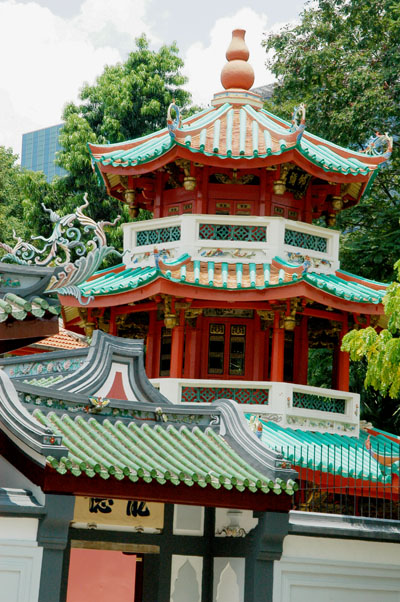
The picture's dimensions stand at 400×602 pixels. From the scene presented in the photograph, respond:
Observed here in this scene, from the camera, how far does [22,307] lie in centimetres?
1175

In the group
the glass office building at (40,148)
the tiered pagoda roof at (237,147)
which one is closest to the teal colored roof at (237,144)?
the tiered pagoda roof at (237,147)

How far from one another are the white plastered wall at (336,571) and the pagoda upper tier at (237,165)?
30.3 feet

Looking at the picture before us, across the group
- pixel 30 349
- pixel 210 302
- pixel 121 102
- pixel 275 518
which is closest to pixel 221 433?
pixel 275 518

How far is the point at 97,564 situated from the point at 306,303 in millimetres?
7909

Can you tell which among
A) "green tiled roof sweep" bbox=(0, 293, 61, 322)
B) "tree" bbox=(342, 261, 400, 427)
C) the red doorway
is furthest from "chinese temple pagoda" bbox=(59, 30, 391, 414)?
"green tiled roof sweep" bbox=(0, 293, 61, 322)

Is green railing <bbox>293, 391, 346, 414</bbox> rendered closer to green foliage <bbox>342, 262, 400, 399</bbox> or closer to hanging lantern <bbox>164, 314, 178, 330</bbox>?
hanging lantern <bbox>164, 314, 178, 330</bbox>

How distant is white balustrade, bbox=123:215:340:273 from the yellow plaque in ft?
25.4

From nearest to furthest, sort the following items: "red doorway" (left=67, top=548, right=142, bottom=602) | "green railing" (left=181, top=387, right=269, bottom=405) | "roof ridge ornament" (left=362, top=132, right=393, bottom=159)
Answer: "red doorway" (left=67, top=548, right=142, bottom=602) → "green railing" (left=181, top=387, right=269, bottom=405) → "roof ridge ornament" (left=362, top=132, right=393, bottom=159)

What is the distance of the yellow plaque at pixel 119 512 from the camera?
13.8 meters

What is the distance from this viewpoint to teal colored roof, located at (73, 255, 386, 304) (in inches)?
776

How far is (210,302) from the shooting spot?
20688mm

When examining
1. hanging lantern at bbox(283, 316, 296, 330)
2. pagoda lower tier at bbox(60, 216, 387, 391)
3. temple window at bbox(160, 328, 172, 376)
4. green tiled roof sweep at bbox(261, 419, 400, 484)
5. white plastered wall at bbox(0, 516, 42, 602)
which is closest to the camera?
white plastered wall at bbox(0, 516, 42, 602)

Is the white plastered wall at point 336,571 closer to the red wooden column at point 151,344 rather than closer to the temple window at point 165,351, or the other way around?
the temple window at point 165,351

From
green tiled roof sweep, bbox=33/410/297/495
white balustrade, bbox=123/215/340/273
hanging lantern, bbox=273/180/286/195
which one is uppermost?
hanging lantern, bbox=273/180/286/195
